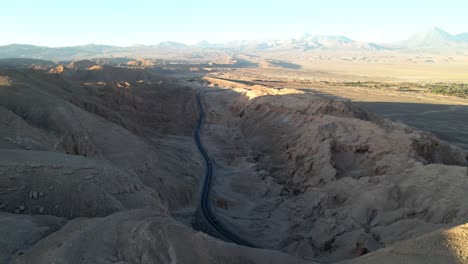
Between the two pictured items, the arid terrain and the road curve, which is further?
the road curve

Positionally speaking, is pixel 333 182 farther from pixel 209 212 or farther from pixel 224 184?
pixel 209 212

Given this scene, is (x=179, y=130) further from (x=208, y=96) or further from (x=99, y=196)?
(x=99, y=196)

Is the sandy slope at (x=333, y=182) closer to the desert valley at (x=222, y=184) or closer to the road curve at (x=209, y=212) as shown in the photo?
the desert valley at (x=222, y=184)

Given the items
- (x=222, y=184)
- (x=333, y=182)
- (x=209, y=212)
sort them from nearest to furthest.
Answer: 1. (x=209, y=212)
2. (x=333, y=182)
3. (x=222, y=184)

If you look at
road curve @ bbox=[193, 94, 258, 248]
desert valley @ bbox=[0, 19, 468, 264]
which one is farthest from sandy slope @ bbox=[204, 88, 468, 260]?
road curve @ bbox=[193, 94, 258, 248]

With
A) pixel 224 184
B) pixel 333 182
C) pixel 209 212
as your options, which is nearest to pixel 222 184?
pixel 224 184

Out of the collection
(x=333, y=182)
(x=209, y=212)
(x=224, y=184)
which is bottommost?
(x=209, y=212)

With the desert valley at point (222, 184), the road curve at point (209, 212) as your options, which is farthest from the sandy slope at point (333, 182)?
the road curve at point (209, 212)

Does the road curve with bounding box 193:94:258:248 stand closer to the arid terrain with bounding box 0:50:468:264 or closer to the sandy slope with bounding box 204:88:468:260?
the arid terrain with bounding box 0:50:468:264
